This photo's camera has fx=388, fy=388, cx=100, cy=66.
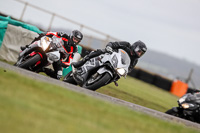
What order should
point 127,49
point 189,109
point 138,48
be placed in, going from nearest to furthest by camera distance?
point 138,48
point 127,49
point 189,109

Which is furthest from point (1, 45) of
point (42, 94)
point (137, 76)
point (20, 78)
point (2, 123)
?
point (137, 76)

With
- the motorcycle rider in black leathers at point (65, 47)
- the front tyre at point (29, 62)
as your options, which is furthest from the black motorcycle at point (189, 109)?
the front tyre at point (29, 62)

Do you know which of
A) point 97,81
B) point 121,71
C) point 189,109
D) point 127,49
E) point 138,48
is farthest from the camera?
point 189,109

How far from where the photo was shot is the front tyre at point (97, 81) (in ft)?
27.3

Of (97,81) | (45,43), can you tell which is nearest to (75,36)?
(45,43)

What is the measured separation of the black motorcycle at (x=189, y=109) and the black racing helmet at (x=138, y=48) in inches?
A: 78.3

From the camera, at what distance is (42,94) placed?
16.7ft

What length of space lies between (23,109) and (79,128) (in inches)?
23.8

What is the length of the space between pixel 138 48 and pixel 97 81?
4.27 feet

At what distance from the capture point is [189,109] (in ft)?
32.2

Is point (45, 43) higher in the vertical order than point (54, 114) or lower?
lower

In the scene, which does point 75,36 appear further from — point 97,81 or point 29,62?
point 97,81

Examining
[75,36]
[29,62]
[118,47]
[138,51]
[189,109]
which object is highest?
[138,51]

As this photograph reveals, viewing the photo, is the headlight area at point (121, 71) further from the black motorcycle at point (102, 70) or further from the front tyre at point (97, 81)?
the front tyre at point (97, 81)
